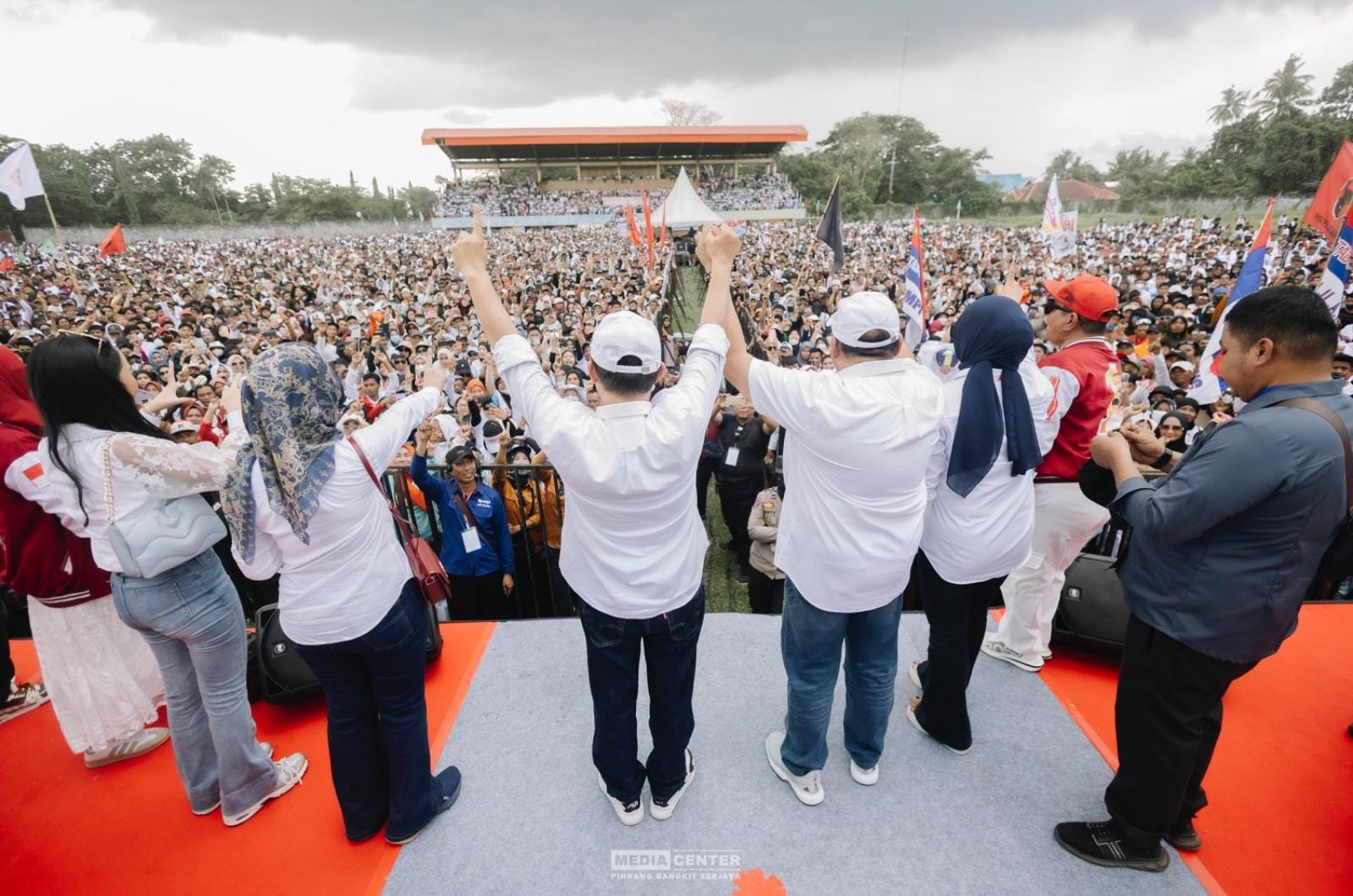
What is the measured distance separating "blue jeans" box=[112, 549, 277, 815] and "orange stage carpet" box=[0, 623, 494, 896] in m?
0.15

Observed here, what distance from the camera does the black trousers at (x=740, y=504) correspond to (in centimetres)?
519

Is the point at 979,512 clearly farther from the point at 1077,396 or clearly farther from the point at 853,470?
the point at 1077,396

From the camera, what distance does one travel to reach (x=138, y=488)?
1.96m

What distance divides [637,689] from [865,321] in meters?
1.42

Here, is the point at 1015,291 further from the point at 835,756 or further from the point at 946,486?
the point at 835,756

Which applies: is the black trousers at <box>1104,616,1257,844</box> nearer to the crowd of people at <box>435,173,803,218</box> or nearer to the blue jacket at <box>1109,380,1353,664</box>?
the blue jacket at <box>1109,380,1353,664</box>

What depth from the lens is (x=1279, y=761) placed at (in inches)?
98.3

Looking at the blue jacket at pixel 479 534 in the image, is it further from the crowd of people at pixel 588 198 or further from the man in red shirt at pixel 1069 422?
the crowd of people at pixel 588 198

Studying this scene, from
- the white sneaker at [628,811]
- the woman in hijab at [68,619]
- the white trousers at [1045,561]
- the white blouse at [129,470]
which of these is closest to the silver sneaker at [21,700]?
the woman in hijab at [68,619]

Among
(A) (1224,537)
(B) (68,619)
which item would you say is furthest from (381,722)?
(A) (1224,537)

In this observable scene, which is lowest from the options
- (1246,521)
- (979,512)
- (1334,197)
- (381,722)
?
(381,722)

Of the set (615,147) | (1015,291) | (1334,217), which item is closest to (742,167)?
(615,147)

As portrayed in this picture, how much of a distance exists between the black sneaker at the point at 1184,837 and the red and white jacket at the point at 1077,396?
4.26 feet

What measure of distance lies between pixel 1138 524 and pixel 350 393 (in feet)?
29.7
